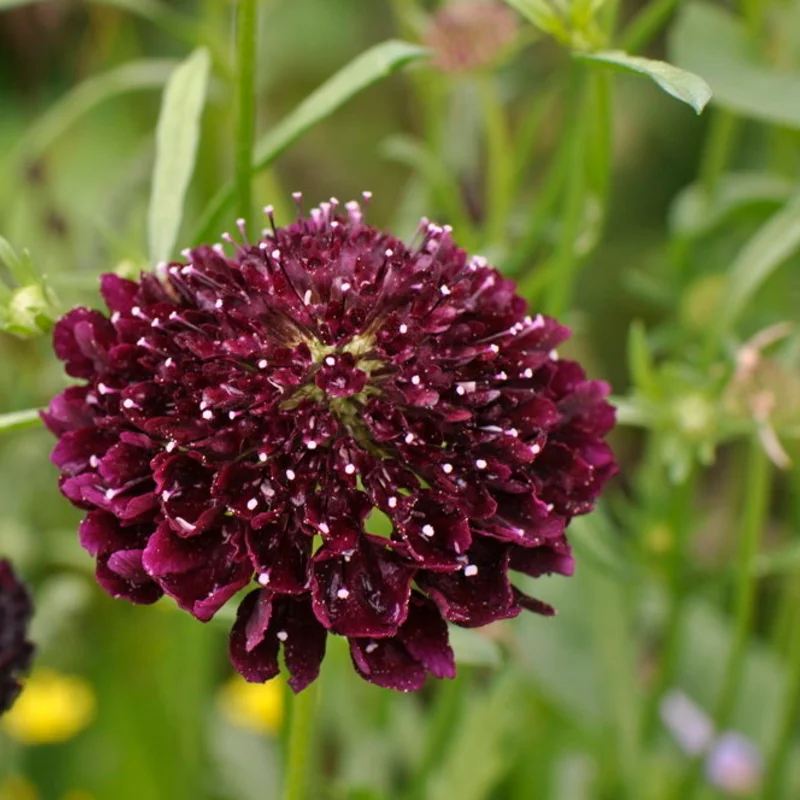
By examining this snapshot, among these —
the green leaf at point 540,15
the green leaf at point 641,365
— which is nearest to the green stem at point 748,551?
the green leaf at point 641,365

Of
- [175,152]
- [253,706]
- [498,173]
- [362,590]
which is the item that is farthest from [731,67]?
[253,706]

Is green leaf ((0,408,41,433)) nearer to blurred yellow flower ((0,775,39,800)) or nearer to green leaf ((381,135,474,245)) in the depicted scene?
green leaf ((381,135,474,245))

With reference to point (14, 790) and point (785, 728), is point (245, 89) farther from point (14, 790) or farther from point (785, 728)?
point (14, 790)

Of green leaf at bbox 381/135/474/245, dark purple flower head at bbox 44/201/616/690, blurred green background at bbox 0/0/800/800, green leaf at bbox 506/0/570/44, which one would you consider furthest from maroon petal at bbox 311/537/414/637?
green leaf at bbox 381/135/474/245

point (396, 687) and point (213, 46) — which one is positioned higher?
point (213, 46)

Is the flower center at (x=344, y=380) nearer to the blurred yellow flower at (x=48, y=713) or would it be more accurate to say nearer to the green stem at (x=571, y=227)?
the green stem at (x=571, y=227)

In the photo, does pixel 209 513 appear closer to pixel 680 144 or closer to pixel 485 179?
pixel 485 179

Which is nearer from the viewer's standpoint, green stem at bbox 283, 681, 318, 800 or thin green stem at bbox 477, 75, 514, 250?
green stem at bbox 283, 681, 318, 800

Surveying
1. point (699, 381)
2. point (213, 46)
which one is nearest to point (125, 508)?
point (699, 381)
